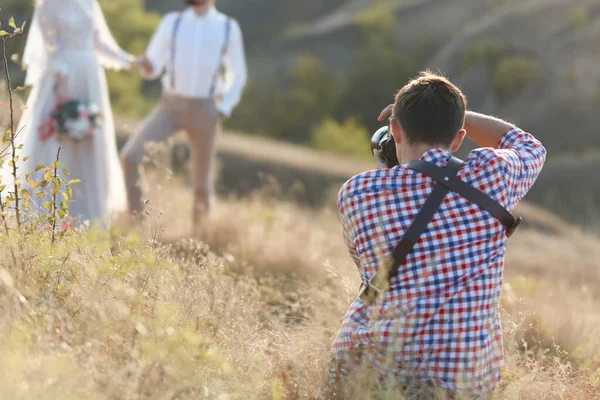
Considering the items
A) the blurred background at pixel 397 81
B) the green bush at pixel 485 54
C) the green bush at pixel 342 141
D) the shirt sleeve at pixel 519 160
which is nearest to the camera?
the shirt sleeve at pixel 519 160

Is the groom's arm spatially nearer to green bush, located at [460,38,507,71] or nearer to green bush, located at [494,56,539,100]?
green bush, located at [494,56,539,100]

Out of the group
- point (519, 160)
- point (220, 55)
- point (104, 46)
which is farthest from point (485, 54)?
point (519, 160)

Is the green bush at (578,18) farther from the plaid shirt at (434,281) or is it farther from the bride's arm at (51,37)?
the plaid shirt at (434,281)

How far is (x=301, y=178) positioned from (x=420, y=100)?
1087cm

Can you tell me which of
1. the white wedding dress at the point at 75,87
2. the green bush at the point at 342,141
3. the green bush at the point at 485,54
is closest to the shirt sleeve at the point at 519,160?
the white wedding dress at the point at 75,87

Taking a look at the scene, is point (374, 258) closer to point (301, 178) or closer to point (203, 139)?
point (203, 139)

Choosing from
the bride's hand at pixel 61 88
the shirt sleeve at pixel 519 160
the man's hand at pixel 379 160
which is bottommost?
the bride's hand at pixel 61 88

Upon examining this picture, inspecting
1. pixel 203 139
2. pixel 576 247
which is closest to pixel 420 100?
pixel 203 139

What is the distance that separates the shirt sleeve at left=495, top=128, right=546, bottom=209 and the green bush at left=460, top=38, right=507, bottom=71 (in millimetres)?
52490

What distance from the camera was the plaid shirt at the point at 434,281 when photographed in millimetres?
2916

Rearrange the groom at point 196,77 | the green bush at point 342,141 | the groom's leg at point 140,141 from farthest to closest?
the green bush at point 342,141
the groom at point 196,77
the groom's leg at point 140,141

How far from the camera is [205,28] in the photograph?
23.1ft

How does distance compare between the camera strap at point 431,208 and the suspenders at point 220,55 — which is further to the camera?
the suspenders at point 220,55

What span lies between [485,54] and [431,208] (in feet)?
175
